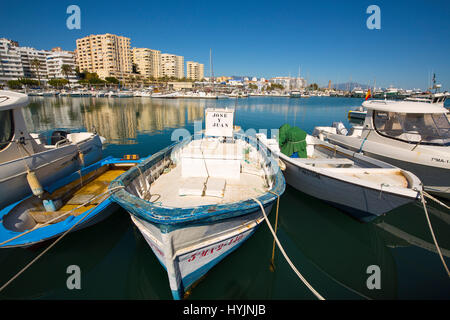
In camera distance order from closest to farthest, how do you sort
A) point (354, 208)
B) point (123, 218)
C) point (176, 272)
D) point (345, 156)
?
point (176, 272) < point (354, 208) < point (123, 218) < point (345, 156)

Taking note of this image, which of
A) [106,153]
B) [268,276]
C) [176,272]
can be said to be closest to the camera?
[176,272]

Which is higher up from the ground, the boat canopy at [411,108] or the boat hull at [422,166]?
the boat canopy at [411,108]

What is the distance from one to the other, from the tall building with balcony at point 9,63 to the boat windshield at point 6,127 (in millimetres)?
131085

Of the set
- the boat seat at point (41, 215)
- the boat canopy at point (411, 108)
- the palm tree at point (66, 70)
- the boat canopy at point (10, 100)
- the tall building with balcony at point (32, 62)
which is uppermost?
the tall building with balcony at point (32, 62)

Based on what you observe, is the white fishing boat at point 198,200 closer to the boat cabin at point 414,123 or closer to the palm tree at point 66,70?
the boat cabin at point 414,123

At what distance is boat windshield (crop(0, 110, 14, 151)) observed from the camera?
22.9 feet

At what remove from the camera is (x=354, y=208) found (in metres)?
7.16

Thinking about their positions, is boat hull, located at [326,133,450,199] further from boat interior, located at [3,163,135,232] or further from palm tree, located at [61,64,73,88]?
palm tree, located at [61,64,73,88]

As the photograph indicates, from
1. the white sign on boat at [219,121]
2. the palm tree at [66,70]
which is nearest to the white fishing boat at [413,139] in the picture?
the white sign on boat at [219,121]

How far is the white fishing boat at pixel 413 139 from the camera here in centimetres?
836

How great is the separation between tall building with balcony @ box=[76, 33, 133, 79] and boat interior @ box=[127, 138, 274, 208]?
13081 cm
